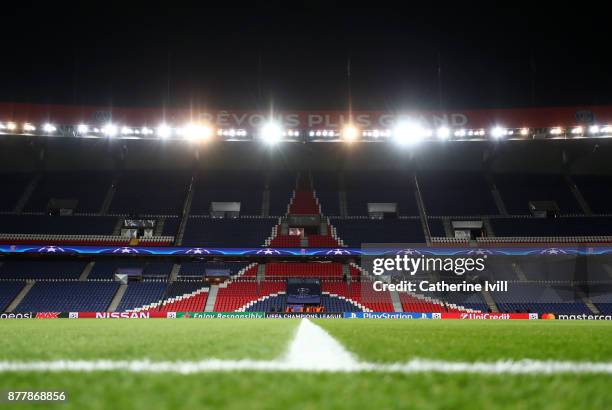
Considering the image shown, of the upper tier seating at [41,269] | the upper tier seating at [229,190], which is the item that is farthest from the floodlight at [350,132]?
the upper tier seating at [41,269]

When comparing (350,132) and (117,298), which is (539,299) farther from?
(117,298)

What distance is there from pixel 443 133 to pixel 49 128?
91.2 ft

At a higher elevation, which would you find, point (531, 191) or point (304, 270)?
point (531, 191)

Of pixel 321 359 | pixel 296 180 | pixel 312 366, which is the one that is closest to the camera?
pixel 312 366

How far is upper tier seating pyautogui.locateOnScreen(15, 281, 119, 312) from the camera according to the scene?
25.8 m

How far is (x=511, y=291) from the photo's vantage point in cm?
2778

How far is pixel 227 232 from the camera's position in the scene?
3103 centimetres

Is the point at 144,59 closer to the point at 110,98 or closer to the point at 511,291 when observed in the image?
the point at 110,98

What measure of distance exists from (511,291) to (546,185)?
494 inches

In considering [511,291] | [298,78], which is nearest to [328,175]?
[298,78]

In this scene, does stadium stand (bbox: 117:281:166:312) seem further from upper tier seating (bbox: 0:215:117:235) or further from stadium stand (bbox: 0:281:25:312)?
stadium stand (bbox: 0:281:25:312)

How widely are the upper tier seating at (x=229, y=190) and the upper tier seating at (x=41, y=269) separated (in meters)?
9.32

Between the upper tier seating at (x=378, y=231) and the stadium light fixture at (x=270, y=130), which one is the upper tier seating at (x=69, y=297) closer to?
the stadium light fixture at (x=270, y=130)

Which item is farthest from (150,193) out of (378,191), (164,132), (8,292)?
(378,191)
